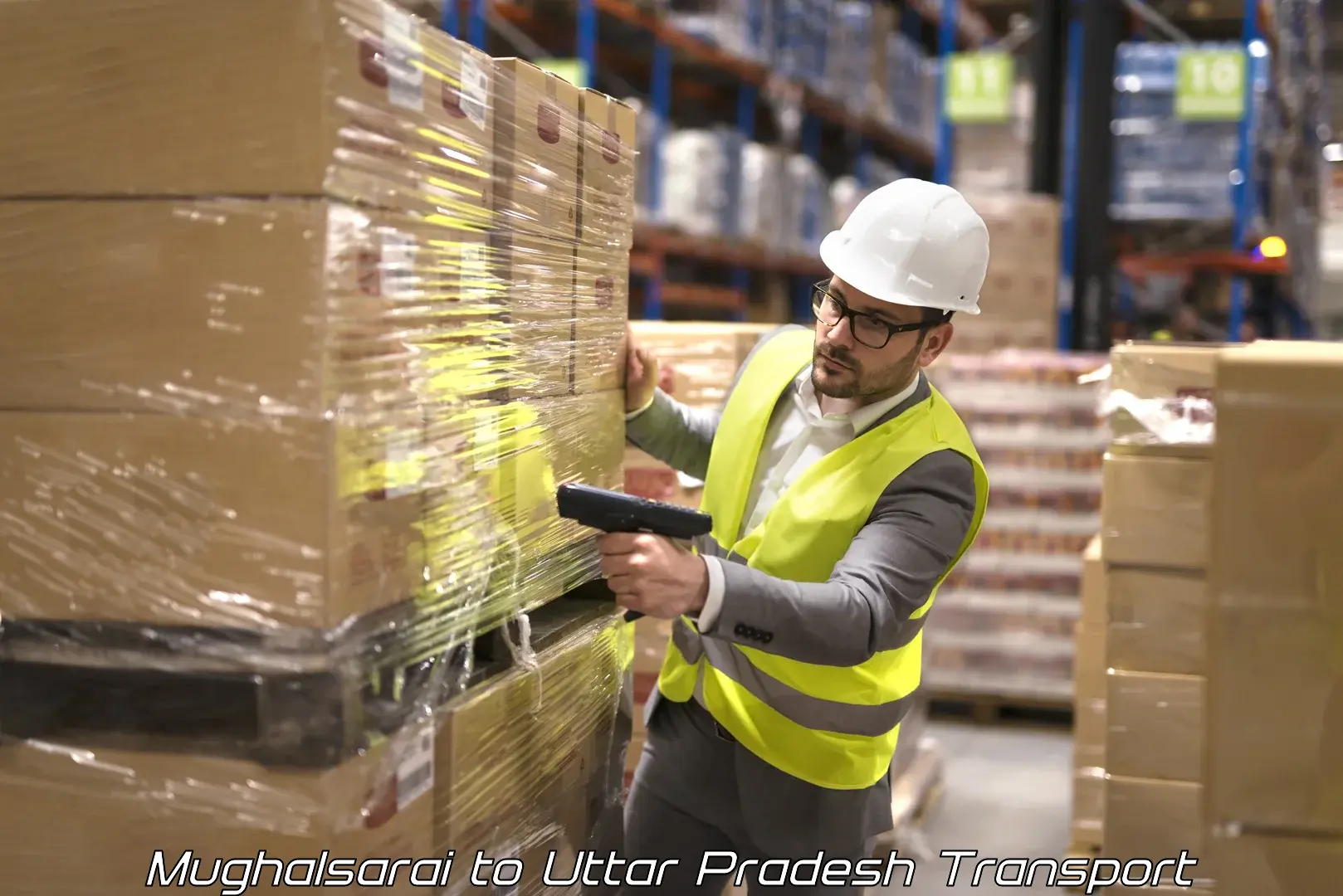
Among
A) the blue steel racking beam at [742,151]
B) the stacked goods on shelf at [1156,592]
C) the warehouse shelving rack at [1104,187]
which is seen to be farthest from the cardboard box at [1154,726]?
the blue steel racking beam at [742,151]

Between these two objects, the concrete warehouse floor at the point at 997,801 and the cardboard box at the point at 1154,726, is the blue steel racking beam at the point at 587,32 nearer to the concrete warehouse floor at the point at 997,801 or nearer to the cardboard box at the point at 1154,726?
the concrete warehouse floor at the point at 997,801

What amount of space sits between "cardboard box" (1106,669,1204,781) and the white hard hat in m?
1.78

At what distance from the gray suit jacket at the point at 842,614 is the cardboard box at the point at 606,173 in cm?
46

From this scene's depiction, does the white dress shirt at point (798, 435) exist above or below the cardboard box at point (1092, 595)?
above

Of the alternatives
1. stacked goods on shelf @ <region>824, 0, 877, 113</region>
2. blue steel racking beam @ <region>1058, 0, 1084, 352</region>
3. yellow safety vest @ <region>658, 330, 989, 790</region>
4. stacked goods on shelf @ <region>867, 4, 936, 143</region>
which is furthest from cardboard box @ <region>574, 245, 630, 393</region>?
stacked goods on shelf @ <region>867, 4, 936, 143</region>

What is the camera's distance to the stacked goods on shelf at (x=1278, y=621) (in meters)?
1.58

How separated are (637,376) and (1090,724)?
2458 millimetres

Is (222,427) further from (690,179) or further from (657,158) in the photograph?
(690,179)

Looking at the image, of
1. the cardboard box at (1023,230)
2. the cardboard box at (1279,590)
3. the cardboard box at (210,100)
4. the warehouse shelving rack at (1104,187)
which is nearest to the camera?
the cardboard box at (210,100)

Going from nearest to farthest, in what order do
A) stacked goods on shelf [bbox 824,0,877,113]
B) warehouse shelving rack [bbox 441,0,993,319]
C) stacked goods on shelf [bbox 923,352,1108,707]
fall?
stacked goods on shelf [bbox 923,352,1108,707]
warehouse shelving rack [bbox 441,0,993,319]
stacked goods on shelf [bbox 824,0,877,113]

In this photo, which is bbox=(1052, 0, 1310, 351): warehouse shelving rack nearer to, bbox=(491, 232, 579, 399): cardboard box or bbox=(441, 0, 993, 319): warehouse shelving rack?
bbox=(441, 0, 993, 319): warehouse shelving rack

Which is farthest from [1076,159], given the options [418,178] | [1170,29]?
[418,178]

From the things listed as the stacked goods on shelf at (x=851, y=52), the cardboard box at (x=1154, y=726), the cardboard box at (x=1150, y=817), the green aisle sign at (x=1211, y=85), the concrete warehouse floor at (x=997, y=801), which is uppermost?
the stacked goods on shelf at (x=851, y=52)

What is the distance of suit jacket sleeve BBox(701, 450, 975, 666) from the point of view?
184cm
